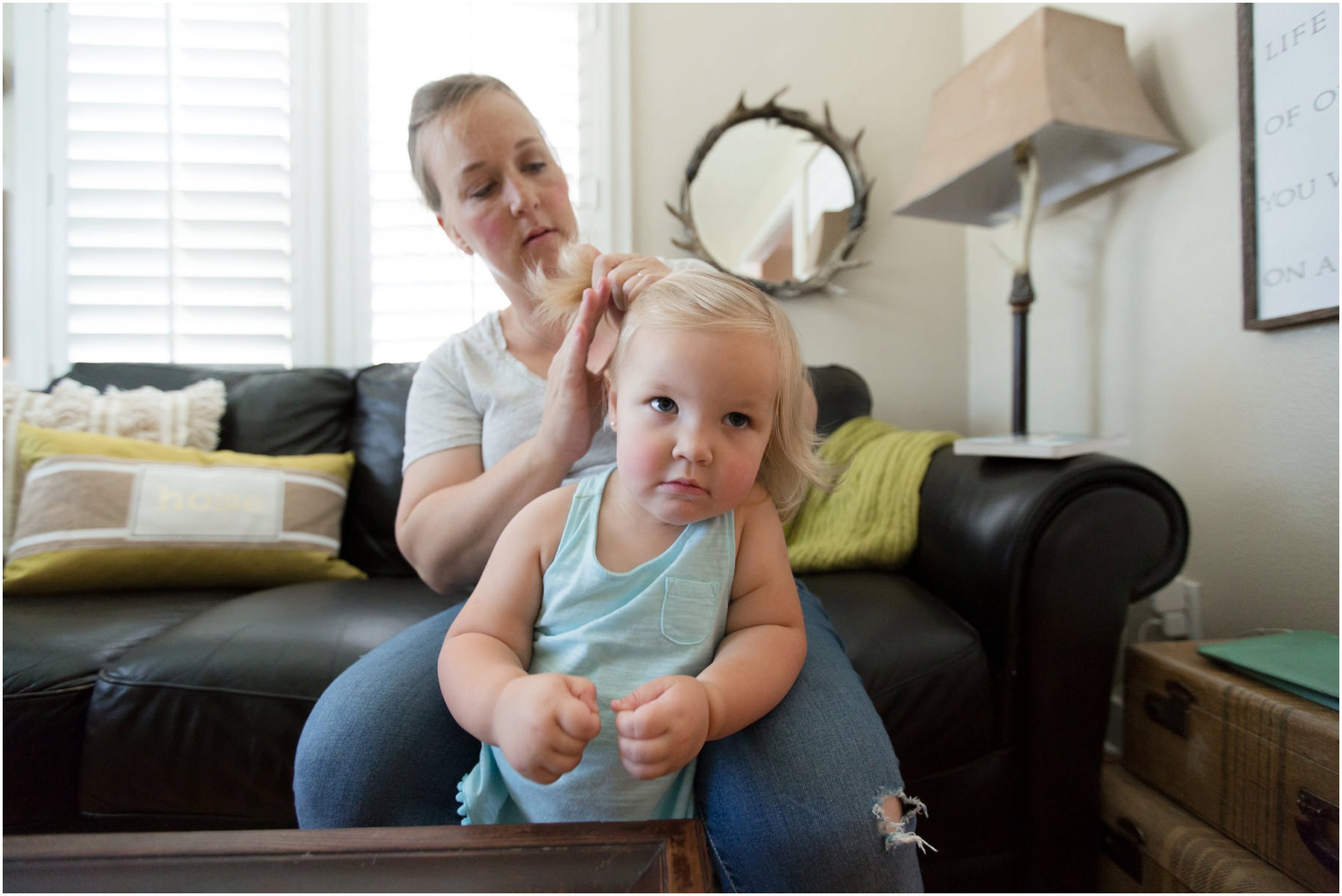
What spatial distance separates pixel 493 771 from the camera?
2.01 ft

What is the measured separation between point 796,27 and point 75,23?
2.00m

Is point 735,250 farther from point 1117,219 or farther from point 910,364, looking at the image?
point 1117,219

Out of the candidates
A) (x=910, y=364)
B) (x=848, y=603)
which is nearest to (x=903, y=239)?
(x=910, y=364)

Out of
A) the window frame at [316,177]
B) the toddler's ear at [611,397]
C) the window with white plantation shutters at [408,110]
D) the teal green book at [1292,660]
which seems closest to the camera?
the toddler's ear at [611,397]

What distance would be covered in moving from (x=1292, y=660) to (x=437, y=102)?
1305mm

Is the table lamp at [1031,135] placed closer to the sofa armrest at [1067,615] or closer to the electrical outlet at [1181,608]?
the sofa armrest at [1067,615]

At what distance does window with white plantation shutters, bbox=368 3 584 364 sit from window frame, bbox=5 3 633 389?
0.04m

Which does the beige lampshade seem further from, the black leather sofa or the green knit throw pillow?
the black leather sofa

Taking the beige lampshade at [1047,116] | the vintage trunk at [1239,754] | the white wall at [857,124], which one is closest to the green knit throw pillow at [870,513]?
the vintage trunk at [1239,754]

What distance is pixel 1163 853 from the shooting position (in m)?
0.87

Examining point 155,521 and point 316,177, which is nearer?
point 155,521

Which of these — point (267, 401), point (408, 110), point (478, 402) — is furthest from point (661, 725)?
point (408, 110)

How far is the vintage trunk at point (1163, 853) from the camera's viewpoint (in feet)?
2.55

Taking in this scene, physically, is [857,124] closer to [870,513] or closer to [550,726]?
[870,513]
